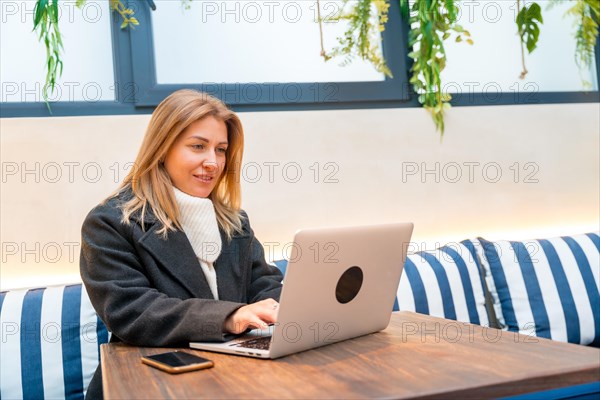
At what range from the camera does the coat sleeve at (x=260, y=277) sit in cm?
182

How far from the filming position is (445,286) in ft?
7.82

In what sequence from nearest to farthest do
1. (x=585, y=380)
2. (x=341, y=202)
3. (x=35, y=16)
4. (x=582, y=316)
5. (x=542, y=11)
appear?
1. (x=585, y=380)
2. (x=35, y=16)
3. (x=582, y=316)
4. (x=341, y=202)
5. (x=542, y=11)

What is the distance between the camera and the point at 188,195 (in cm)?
173

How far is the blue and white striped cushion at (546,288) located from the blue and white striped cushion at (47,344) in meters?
1.39

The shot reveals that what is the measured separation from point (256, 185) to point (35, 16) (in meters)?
0.93

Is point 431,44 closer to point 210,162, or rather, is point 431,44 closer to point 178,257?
point 210,162

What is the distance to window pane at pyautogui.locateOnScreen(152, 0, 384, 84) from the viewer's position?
254cm

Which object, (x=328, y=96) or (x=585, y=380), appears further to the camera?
(x=328, y=96)

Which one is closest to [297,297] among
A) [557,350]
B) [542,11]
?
[557,350]

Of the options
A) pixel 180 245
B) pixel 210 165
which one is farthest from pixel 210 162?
pixel 180 245

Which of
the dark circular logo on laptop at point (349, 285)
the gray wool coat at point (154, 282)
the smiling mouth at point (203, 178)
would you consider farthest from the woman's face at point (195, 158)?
the dark circular logo on laptop at point (349, 285)

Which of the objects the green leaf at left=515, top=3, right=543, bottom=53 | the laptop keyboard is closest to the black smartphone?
the laptop keyboard

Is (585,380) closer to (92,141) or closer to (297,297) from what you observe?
(297,297)

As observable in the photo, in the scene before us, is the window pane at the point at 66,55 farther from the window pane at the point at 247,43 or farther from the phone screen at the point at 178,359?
the phone screen at the point at 178,359
